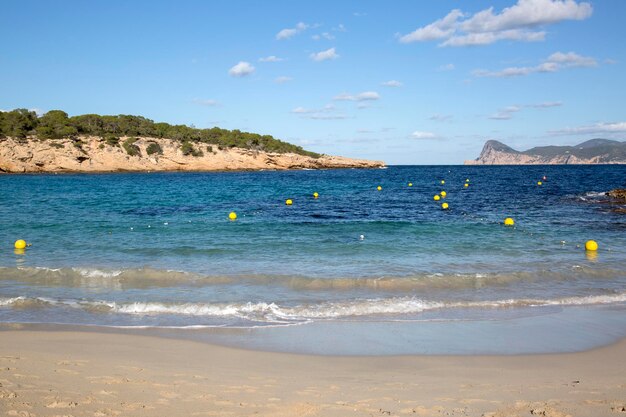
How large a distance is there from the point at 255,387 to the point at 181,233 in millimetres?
14476

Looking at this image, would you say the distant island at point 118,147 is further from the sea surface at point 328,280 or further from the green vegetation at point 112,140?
the sea surface at point 328,280

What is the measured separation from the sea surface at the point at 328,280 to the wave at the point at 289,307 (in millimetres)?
41

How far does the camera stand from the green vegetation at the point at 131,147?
78.1 meters

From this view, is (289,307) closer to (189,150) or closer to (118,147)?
(118,147)

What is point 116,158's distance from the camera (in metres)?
75.6

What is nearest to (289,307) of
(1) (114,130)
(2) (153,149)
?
(2) (153,149)

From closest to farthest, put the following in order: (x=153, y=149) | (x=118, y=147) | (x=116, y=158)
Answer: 1. (x=116, y=158)
2. (x=118, y=147)
3. (x=153, y=149)

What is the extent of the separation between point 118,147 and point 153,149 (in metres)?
5.61

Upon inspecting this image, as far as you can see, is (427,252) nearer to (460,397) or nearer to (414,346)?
(414,346)

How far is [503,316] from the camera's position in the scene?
9617 mm

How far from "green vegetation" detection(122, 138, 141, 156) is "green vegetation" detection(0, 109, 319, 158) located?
1356mm

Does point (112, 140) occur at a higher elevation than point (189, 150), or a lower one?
higher

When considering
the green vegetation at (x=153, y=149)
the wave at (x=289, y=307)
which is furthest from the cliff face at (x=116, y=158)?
the wave at (x=289, y=307)

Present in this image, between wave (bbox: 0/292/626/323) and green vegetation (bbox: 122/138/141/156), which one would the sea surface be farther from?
green vegetation (bbox: 122/138/141/156)
